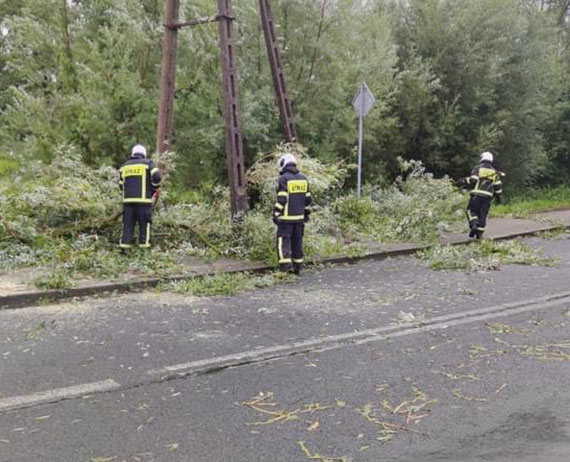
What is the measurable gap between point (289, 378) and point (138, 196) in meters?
5.37

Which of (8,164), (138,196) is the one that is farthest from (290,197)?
(8,164)

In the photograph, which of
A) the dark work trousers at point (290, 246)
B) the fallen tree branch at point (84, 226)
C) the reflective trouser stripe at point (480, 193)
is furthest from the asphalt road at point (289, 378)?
the reflective trouser stripe at point (480, 193)

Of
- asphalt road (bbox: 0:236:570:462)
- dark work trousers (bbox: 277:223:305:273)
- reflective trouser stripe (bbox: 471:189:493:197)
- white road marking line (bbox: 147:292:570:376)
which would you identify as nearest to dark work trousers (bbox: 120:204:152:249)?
asphalt road (bbox: 0:236:570:462)

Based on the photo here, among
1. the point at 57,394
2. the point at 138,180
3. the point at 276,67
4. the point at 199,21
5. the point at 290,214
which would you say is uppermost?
the point at 199,21

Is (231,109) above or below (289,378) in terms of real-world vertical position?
above

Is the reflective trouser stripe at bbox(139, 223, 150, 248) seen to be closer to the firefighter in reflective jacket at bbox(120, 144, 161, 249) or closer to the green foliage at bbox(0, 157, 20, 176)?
the firefighter in reflective jacket at bbox(120, 144, 161, 249)

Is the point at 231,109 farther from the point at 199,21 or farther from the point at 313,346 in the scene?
the point at 313,346

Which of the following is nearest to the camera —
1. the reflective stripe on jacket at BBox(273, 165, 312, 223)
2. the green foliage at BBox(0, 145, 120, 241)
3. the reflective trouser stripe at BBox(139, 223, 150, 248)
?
the reflective stripe on jacket at BBox(273, 165, 312, 223)

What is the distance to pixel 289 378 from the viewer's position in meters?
5.26

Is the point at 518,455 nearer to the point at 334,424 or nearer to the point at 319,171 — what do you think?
the point at 334,424

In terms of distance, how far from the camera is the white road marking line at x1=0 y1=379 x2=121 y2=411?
4.66 metres

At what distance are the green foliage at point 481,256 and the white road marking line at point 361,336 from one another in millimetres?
2229

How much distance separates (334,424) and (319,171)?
25.0 feet

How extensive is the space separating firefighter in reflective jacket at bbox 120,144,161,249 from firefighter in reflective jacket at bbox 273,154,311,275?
75.1 inches
